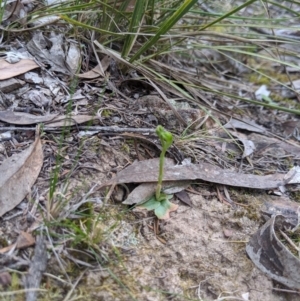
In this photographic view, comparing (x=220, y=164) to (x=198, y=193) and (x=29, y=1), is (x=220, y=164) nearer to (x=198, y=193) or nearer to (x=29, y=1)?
(x=198, y=193)

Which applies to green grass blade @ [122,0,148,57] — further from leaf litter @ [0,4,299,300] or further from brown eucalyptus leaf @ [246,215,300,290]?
brown eucalyptus leaf @ [246,215,300,290]

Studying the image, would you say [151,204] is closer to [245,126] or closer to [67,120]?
[67,120]

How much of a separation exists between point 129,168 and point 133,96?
0.36 m

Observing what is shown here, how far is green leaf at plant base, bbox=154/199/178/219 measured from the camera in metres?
1.00

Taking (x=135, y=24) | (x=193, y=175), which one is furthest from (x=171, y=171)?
(x=135, y=24)

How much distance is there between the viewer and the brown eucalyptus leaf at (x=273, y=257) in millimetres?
958

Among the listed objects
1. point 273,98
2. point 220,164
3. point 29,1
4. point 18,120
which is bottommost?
point 273,98

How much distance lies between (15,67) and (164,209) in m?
0.58

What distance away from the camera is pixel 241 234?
1.04m

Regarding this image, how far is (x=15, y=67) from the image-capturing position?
123cm

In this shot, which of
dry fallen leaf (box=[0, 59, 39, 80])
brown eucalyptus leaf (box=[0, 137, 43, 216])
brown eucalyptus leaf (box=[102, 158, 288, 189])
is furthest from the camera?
dry fallen leaf (box=[0, 59, 39, 80])

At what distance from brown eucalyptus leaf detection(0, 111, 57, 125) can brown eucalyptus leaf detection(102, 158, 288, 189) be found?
0.83 ft

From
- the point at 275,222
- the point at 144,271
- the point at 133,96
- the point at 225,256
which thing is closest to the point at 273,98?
the point at 133,96

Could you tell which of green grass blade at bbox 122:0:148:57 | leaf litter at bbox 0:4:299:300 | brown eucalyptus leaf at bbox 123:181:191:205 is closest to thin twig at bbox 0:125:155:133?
leaf litter at bbox 0:4:299:300
